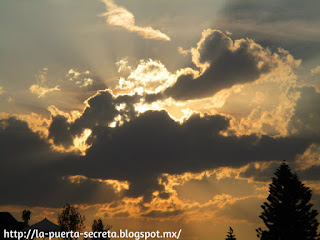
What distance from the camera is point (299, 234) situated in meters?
60.3

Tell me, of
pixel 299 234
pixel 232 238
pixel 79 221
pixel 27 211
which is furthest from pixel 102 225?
pixel 299 234

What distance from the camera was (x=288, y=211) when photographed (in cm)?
6266

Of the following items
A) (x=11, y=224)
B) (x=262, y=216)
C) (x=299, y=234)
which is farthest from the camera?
(x=11, y=224)

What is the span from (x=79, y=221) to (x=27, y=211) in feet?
67.5

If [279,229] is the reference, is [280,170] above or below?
above

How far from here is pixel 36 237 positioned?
207ft

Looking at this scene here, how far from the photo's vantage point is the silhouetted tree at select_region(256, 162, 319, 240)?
61.1 metres

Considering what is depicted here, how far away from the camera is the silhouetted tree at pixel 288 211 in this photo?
61.1m

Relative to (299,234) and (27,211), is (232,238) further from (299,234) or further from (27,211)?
(27,211)

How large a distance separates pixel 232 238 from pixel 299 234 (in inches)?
1772

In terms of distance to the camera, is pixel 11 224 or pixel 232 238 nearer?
pixel 11 224

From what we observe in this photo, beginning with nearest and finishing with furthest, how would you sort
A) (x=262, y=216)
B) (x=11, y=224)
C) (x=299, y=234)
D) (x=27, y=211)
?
(x=299, y=234)
(x=262, y=216)
(x=11, y=224)
(x=27, y=211)

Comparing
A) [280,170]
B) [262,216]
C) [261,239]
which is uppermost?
[280,170]

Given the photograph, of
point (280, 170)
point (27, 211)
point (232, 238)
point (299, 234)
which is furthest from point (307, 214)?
point (27, 211)
